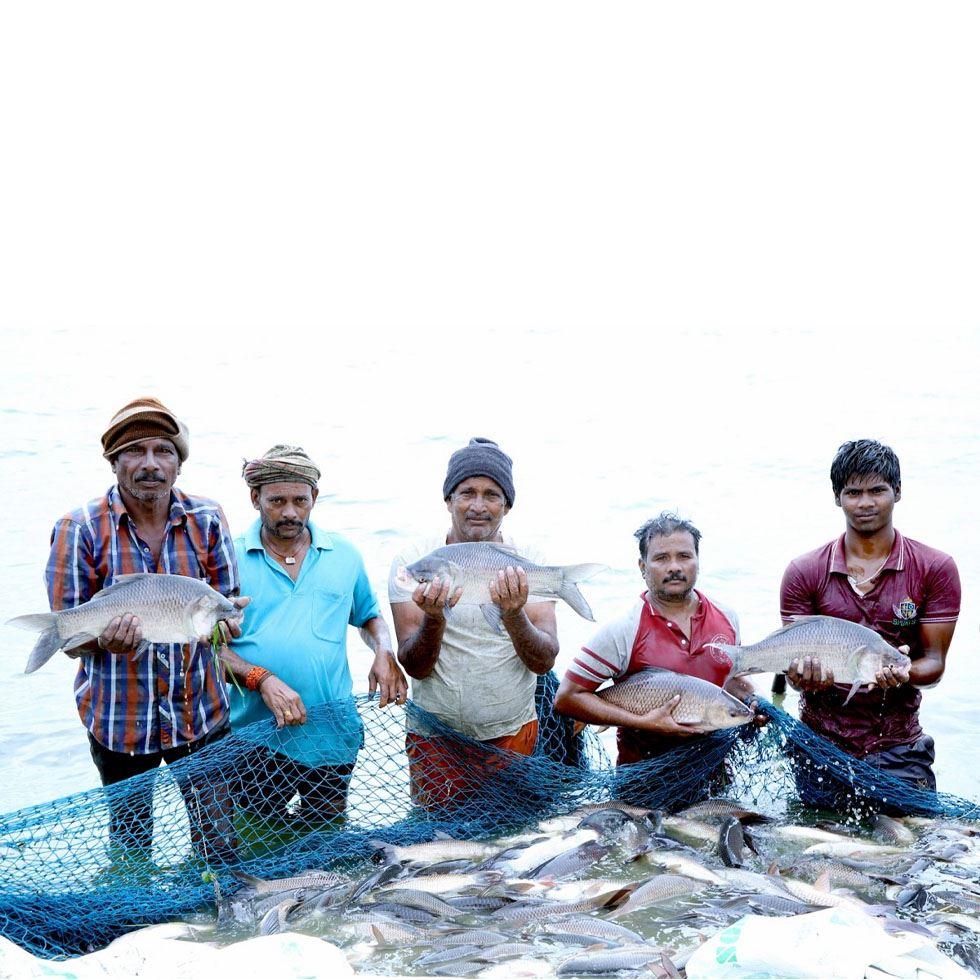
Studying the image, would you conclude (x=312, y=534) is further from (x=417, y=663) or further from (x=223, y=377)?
(x=223, y=377)

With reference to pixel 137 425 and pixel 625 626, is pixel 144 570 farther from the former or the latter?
pixel 625 626

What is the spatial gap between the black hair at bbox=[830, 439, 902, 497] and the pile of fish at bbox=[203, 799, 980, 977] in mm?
1507

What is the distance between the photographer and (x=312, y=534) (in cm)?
491

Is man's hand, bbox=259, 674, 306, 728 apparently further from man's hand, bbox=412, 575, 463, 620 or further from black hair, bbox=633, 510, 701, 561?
black hair, bbox=633, 510, 701, 561

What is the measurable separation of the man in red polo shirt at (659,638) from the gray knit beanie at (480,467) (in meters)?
0.70

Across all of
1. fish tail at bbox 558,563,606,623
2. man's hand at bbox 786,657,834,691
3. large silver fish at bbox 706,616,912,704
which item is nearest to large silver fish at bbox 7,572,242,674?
fish tail at bbox 558,563,606,623

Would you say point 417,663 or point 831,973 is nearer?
point 831,973

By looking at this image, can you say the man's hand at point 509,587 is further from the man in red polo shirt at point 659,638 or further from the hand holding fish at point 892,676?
the hand holding fish at point 892,676

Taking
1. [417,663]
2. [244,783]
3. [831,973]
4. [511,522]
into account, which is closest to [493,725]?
[417,663]

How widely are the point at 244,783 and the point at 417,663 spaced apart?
2.83ft

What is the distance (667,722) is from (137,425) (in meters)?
2.49

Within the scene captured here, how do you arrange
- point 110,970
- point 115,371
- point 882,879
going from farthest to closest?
point 115,371, point 882,879, point 110,970

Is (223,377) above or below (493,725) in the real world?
above

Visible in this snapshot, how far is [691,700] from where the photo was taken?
467cm
